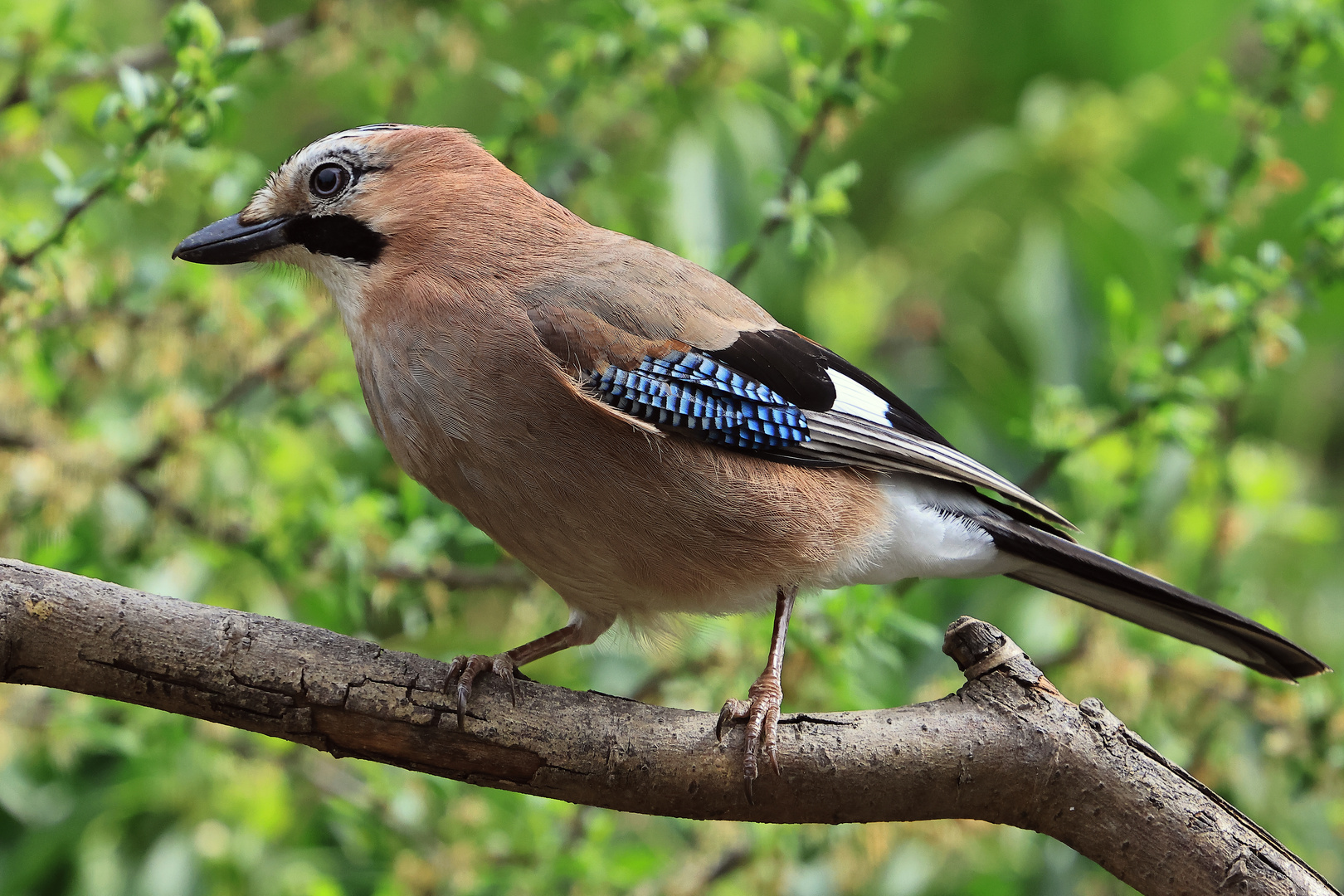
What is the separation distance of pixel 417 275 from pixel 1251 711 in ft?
8.84

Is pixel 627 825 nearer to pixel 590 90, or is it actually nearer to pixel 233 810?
pixel 233 810

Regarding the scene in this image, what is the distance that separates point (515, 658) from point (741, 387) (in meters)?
0.77

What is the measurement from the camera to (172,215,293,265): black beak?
285 cm

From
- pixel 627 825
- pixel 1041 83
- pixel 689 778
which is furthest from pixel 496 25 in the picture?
pixel 1041 83

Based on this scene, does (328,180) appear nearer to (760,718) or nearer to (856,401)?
(856,401)

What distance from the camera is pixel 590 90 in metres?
3.75

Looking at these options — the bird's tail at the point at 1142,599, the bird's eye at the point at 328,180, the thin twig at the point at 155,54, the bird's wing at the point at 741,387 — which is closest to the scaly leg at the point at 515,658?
the bird's wing at the point at 741,387

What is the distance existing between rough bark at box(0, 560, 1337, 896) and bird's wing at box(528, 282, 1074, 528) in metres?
0.51

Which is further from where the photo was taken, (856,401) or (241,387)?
(241,387)

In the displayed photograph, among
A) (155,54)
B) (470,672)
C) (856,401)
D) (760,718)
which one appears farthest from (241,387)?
(760,718)

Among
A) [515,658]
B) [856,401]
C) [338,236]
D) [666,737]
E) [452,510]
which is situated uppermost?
[856,401]

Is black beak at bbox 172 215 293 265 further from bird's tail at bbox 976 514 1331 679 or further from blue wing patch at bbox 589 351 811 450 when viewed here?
bird's tail at bbox 976 514 1331 679

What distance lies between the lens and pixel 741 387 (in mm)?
2805

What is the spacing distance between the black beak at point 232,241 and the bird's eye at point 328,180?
0.09 metres
